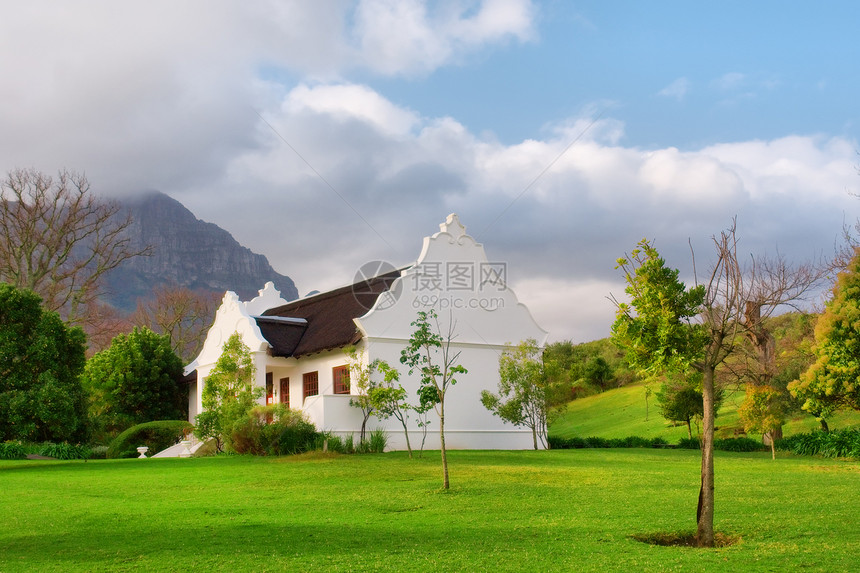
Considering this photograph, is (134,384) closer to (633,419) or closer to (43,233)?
(43,233)

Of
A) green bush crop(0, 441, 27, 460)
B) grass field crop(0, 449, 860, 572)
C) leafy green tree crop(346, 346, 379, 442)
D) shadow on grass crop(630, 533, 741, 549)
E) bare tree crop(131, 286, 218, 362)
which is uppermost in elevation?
bare tree crop(131, 286, 218, 362)

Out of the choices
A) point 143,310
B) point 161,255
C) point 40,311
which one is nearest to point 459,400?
point 40,311

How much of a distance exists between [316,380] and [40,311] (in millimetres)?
10355

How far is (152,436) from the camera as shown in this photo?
1148 inches

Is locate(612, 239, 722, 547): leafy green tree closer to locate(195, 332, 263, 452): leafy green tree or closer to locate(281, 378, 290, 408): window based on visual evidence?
locate(195, 332, 263, 452): leafy green tree

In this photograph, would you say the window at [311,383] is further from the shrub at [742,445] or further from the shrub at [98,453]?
the shrub at [742,445]

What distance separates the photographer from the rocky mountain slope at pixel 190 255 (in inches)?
4803

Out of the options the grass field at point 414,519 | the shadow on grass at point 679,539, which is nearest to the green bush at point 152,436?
the grass field at point 414,519

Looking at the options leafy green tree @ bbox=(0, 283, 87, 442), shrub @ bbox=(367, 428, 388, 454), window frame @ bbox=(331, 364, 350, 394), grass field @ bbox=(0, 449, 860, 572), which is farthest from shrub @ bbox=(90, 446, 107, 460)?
shrub @ bbox=(367, 428, 388, 454)

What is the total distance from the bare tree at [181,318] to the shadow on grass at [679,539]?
163ft

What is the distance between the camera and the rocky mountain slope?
122000 millimetres

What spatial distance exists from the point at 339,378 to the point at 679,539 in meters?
19.1

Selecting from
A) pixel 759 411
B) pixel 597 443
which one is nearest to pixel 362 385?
pixel 759 411

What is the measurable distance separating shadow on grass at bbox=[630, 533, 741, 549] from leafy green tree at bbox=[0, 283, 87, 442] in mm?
17387
